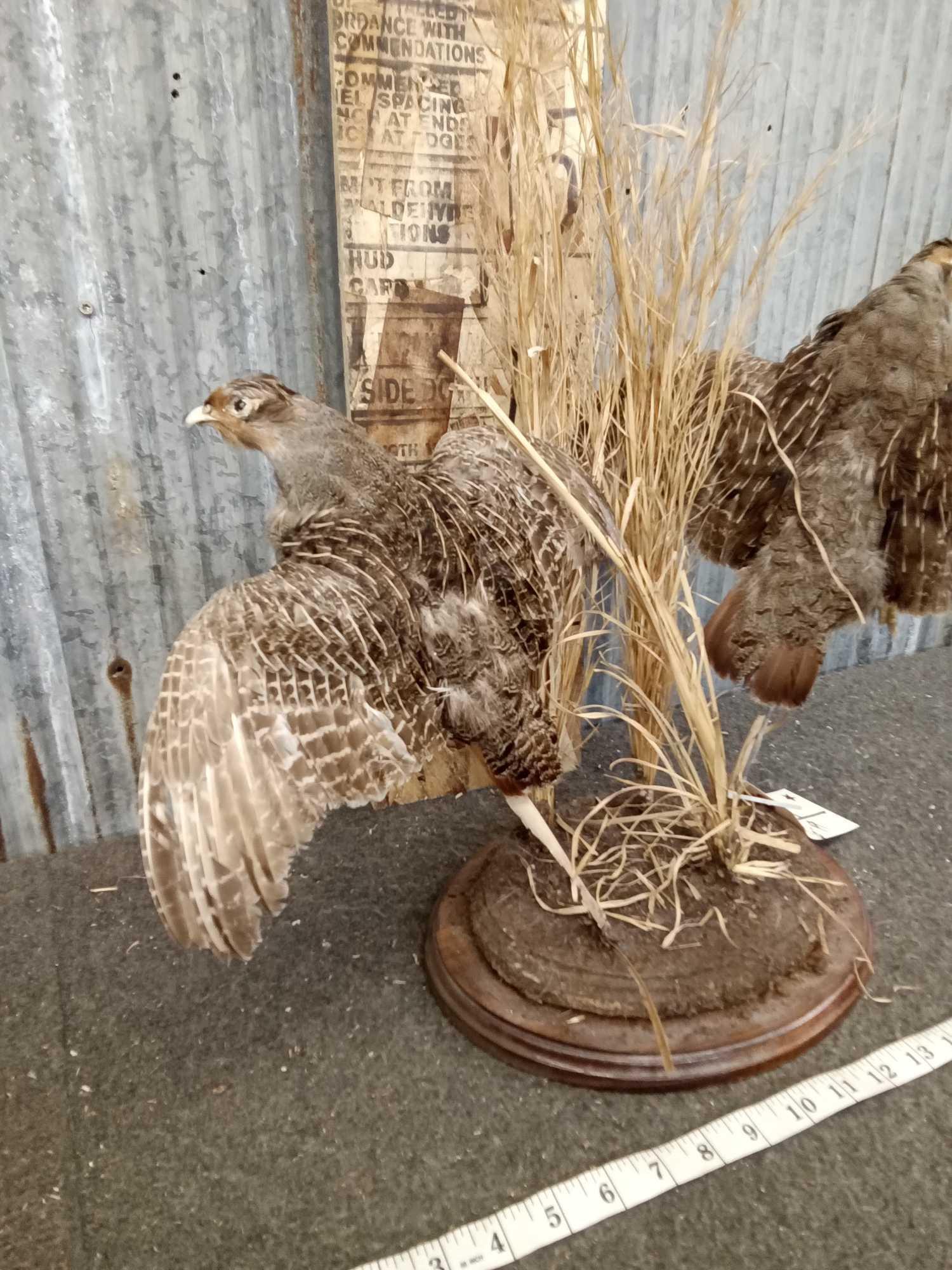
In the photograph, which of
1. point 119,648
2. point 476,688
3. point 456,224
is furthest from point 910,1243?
point 456,224

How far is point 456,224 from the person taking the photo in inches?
53.4

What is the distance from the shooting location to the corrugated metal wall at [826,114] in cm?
152

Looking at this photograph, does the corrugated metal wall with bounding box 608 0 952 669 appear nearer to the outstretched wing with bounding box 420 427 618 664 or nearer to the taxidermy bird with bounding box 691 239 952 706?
the taxidermy bird with bounding box 691 239 952 706

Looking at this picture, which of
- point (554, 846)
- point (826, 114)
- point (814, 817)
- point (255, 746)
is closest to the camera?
point (255, 746)

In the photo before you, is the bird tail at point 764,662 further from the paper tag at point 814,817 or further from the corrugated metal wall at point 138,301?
the corrugated metal wall at point 138,301

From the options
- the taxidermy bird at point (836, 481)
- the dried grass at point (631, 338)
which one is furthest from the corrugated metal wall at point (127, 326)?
the taxidermy bird at point (836, 481)

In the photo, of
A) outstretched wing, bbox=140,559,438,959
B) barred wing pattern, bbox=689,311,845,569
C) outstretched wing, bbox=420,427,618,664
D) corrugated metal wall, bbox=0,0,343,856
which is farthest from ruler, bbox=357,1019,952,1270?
corrugated metal wall, bbox=0,0,343,856

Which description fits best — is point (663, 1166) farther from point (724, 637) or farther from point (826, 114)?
point (826, 114)

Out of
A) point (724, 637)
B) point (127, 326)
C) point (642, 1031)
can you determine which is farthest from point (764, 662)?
point (127, 326)

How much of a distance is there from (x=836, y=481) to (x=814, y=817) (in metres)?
0.68

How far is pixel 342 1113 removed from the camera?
994 mm

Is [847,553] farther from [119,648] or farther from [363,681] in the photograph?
[119,648]

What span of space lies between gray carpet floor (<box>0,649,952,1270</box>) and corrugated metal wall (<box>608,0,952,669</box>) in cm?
109

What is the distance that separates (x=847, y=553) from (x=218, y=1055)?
113 centimetres
